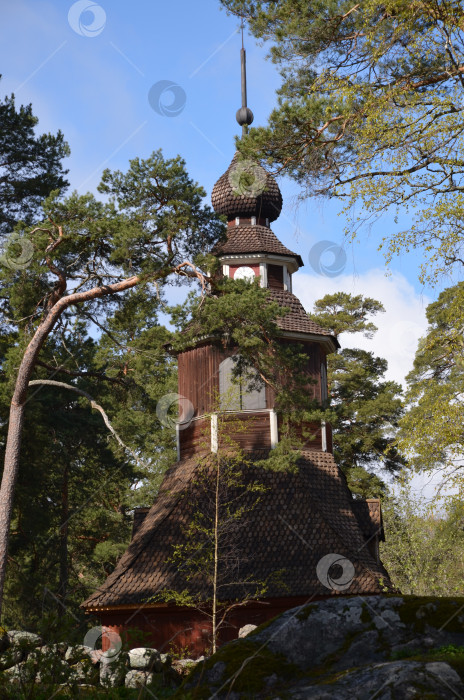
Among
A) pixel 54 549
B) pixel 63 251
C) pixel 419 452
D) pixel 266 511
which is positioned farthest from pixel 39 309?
pixel 54 549

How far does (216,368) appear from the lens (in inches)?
907

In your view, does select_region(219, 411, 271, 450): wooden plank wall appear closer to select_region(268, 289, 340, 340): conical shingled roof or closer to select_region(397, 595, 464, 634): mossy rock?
select_region(268, 289, 340, 340): conical shingled roof

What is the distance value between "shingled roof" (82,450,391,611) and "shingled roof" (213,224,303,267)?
21.2ft

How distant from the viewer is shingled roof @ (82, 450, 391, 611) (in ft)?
63.8

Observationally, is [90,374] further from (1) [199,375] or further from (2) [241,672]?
(2) [241,672]


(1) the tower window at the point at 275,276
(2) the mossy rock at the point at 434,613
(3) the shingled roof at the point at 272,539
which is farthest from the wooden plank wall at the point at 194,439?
(2) the mossy rock at the point at 434,613

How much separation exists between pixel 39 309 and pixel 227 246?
25.9 ft

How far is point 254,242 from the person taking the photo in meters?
25.5

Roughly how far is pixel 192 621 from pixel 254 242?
11.4 metres

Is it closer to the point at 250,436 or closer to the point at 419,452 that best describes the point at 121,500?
the point at 250,436

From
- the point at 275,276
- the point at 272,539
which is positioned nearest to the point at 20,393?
the point at 272,539

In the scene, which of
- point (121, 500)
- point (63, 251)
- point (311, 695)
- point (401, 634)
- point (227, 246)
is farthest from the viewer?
point (121, 500)

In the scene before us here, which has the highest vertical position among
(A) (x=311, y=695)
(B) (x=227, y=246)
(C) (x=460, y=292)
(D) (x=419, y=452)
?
(B) (x=227, y=246)

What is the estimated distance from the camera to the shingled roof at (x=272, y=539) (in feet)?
63.8
